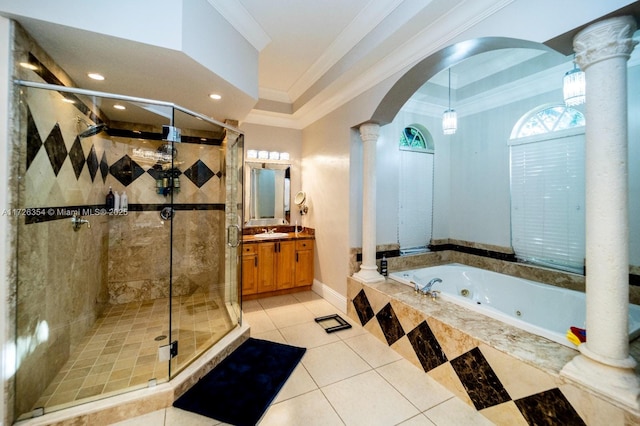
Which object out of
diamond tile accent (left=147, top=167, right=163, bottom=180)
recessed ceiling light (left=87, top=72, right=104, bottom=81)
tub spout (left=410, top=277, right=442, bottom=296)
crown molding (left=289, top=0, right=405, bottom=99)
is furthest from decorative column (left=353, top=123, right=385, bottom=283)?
diamond tile accent (left=147, top=167, right=163, bottom=180)

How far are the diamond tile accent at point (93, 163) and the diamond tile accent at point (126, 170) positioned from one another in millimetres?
290

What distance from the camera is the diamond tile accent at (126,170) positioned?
9.98ft

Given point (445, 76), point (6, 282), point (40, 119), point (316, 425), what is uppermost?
point (445, 76)

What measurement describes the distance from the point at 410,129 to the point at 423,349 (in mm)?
2874

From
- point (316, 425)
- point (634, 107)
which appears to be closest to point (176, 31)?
point (316, 425)

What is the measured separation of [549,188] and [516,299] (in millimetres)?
1281

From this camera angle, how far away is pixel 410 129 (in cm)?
374

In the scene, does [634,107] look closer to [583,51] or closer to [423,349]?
[583,51]

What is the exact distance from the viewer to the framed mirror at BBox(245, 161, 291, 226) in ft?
13.3

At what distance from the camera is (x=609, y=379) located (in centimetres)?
125

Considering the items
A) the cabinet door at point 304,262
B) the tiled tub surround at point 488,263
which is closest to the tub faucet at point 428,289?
the tiled tub surround at point 488,263

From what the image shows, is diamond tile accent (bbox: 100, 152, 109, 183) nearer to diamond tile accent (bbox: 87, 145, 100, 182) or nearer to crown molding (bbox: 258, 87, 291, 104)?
diamond tile accent (bbox: 87, 145, 100, 182)

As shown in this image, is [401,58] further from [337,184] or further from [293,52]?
[337,184]

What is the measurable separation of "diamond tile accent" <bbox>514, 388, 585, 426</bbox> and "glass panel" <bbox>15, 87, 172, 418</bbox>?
2.34 metres
